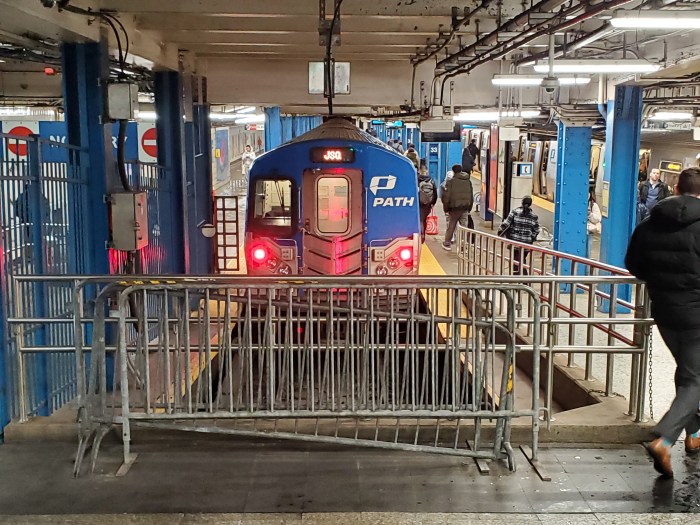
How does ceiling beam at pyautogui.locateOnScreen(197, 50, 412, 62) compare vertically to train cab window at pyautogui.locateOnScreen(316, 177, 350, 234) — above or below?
above

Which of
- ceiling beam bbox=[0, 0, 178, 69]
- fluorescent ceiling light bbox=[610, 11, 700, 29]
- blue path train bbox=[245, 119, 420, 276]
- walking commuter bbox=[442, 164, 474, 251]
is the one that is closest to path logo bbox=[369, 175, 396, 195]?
blue path train bbox=[245, 119, 420, 276]

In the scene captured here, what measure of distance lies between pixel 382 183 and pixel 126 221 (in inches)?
157

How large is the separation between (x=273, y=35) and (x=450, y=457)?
7175 millimetres

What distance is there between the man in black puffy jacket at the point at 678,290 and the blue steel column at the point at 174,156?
6.78 meters

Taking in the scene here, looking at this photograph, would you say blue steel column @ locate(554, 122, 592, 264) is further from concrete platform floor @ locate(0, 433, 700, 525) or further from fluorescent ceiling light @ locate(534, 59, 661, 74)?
concrete platform floor @ locate(0, 433, 700, 525)

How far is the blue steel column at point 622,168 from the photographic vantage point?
37.7ft

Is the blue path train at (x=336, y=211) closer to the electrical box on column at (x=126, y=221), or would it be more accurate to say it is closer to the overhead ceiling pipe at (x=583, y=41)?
the overhead ceiling pipe at (x=583, y=41)

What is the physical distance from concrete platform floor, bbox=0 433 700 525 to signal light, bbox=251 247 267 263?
4653 mm

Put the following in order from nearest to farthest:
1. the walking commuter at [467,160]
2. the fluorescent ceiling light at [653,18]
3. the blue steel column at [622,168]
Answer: the fluorescent ceiling light at [653,18]
the blue steel column at [622,168]
the walking commuter at [467,160]

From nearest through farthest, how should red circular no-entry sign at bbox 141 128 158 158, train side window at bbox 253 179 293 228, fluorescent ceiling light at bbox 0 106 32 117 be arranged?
train side window at bbox 253 179 293 228 < red circular no-entry sign at bbox 141 128 158 158 < fluorescent ceiling light at bbox 0 106 32 117

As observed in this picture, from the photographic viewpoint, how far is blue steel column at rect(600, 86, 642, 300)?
37.7 ft

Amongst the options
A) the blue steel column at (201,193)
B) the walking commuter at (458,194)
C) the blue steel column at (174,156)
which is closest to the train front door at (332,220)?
the blue steel column at (174,156)

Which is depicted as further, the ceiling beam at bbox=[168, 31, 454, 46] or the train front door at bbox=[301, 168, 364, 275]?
the ceiling beam at bbox=[168, 31, 454, 46]

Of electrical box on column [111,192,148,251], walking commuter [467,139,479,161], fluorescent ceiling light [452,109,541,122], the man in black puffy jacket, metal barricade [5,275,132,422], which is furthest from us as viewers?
walking commuter [467,139,479,161]
